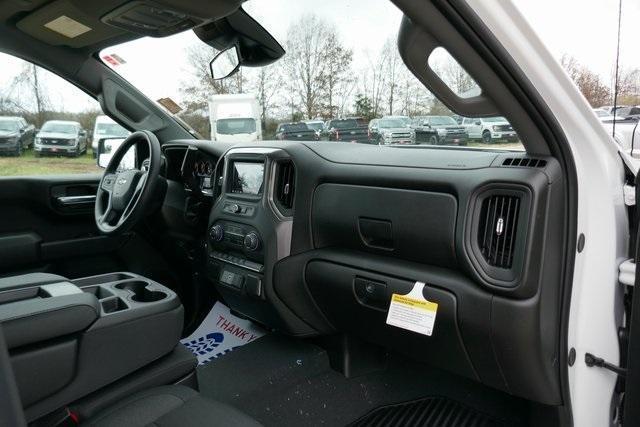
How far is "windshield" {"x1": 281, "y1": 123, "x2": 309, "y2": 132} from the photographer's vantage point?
2.12m

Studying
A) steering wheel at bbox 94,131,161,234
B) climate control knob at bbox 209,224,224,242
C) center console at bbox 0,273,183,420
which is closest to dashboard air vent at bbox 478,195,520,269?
center console at bbox 0,273,183,420

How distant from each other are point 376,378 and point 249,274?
700 mm

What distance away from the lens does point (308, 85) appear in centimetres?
205

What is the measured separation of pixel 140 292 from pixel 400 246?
1034 mm

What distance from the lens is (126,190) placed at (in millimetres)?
2359

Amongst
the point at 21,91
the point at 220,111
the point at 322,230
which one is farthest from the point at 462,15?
the point at 21,91

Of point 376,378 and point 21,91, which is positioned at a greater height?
point 21,91

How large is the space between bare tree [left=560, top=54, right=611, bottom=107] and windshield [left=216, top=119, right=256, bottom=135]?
4.84 ft

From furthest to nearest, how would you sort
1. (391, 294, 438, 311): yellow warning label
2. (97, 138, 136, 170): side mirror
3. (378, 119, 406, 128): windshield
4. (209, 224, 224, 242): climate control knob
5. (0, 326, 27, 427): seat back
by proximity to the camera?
(97, 138, 136, 170): side mirror → (209, 224, 224, 242): climate control knob → (378, 119, 406, 128): windshield → (391, 294, 438, 311): yellow warning label → (0, 326, 27, 427): seat back

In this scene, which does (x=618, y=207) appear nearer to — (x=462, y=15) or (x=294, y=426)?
(x=462, y=15)

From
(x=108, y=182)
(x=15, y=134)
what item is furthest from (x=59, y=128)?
(x=108, y=182)

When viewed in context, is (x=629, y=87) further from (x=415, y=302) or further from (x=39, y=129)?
(x=39, y=129)

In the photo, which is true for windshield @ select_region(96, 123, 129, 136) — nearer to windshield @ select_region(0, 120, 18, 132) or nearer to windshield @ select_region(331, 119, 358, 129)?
windshield @ select_region(0, 120, 18, 132)

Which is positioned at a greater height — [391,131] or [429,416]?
[391,131]
